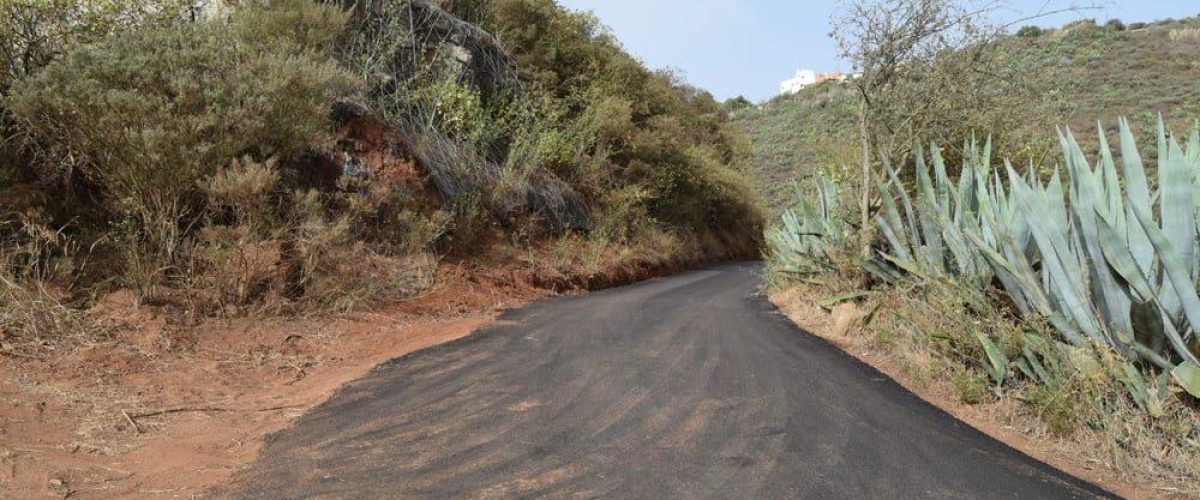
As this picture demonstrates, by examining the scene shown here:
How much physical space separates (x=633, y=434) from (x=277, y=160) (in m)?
6.33

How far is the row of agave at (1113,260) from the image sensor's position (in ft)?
14.2

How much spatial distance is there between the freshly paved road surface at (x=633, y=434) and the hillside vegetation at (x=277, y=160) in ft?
9.15

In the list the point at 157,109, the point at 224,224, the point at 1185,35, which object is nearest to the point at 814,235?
the point at 224,224

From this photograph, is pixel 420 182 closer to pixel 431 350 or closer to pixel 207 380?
pixel 431 350

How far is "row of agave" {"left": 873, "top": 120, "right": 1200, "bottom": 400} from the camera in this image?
4.32 m

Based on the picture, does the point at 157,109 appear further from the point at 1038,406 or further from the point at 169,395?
the point at 1038,406

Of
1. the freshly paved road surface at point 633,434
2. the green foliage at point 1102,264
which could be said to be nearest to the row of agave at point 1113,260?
the green foliage at point 1102,264

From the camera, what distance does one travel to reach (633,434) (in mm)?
4379

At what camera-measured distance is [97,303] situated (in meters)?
6.58

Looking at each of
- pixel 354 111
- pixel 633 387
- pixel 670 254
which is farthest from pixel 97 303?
pixel 670 254

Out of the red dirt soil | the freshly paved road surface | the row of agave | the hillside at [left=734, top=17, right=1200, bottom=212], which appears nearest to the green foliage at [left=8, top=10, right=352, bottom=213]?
the red dirt soil

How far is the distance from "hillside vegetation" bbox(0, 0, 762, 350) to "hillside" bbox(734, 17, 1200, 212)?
5679 mm

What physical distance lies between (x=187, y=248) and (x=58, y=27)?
9.93ft

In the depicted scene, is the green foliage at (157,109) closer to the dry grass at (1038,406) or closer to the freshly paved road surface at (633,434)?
the freshly paved road surface at (633,434)
